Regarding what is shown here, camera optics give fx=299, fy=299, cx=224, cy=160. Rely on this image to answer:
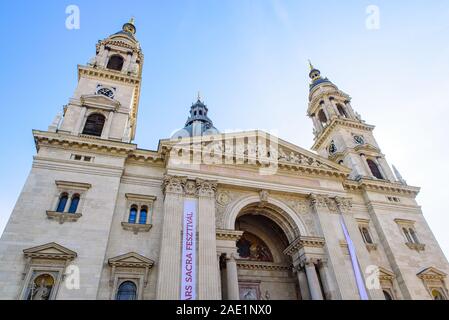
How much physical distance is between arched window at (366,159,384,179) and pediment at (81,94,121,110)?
24274 millimetres

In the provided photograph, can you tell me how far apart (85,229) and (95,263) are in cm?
205

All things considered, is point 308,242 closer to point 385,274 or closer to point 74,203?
point 385,274

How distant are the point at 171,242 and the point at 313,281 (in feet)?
29.5

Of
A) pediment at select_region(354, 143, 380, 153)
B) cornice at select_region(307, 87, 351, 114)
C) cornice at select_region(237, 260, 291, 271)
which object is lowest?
cornice at select_region(237, 260, 291, 271)

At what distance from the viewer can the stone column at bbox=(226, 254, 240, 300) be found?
16.4m

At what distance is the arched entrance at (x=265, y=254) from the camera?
20562mm

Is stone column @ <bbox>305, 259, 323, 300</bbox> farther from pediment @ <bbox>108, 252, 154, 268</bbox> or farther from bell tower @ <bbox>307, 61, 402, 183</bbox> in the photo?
bell tower @ <bbox>307, 61, 402, 183</bbox>

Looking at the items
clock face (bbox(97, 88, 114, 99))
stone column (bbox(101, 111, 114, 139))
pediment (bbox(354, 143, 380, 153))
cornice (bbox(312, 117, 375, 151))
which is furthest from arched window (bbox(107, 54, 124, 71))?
pediment (bbox(354, 143, 380, 153))

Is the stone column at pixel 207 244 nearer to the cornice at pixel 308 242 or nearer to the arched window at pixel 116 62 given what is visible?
the cornice at pixel 308 242

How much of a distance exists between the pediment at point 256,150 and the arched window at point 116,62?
43.7ft

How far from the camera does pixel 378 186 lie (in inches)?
1034

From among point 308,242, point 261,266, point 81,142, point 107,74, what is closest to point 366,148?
point 308,242
